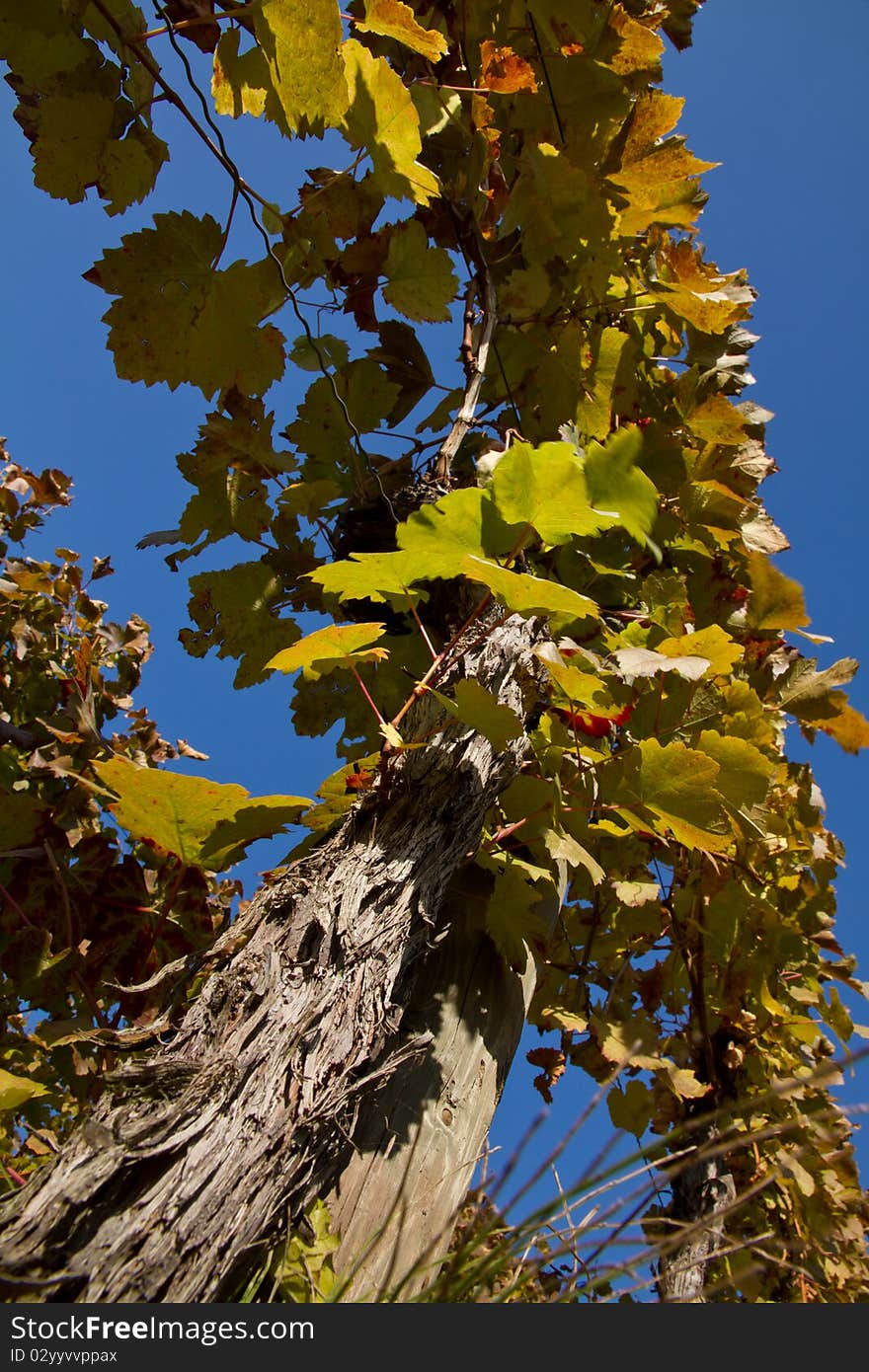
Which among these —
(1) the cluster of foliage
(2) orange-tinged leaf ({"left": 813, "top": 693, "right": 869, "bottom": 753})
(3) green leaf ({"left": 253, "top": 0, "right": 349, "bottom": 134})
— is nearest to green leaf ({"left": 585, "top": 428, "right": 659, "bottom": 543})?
(1) the cluster of foliage

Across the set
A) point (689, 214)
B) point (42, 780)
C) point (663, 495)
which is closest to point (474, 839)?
point (42, 780)

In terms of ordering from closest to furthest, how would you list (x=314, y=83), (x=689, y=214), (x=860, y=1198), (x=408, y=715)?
(x=314, y=83)
(x=408, y=715)
(x=689, y=214)
(x=860, y=1198)

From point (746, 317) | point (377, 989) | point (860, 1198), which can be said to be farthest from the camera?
point (860, 1198)

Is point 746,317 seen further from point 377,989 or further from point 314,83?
point 377,989

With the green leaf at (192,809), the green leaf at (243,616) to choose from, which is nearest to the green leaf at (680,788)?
the green leaf at (192,809)

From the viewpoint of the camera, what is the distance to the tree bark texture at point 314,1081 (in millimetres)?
605

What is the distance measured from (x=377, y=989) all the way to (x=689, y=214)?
1.70 m

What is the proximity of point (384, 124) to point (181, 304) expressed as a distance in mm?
396

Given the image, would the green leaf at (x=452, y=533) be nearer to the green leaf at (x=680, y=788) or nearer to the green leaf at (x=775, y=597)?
the green leaf at (x=680, y=788)

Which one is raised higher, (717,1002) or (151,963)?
(717,1002)

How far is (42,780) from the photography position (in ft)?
5.46

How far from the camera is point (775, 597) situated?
2.11 meters

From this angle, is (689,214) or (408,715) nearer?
(408,715)

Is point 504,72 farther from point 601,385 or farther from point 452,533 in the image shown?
point 452,533
